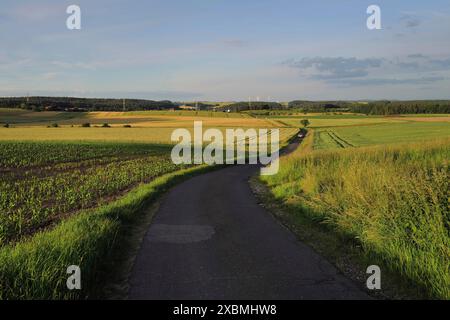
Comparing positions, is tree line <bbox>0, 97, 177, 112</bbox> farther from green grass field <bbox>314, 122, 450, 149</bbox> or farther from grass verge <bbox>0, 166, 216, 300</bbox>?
grass verge <bbox>0, 166, 216, 300</bbox>

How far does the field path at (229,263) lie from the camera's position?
5.93 m

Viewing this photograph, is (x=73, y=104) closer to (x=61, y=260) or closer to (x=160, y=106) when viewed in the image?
(x=160, y=106)

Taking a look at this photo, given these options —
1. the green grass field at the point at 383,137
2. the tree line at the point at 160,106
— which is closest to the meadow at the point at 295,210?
the green grass field at the point at 383,137

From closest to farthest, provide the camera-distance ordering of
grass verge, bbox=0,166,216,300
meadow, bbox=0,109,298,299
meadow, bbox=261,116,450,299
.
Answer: grass verge, bbox=0,166,216,300
meadow, bbox=0,109,298,299
meadow, bbox=261,116,450,299

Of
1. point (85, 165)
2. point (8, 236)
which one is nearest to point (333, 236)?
point (8, 236)

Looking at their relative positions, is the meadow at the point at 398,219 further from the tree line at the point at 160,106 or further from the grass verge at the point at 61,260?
the tree line at the point at 160,106

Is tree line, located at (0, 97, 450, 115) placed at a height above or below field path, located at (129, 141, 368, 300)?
above

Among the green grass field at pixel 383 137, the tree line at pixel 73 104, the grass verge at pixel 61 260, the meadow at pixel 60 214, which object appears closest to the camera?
the grass verge at pixel 61 260

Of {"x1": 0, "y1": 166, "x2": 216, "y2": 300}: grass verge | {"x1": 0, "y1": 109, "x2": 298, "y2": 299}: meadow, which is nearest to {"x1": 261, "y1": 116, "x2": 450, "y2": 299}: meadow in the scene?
{"x1": 0, "y1": 166, "x2": 216, "y2": 300}: grass verge

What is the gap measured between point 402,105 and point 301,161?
124 meters

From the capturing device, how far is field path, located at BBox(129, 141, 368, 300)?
5.93 meters

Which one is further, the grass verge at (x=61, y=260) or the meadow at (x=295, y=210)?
the meadow at (x=295, y=210)

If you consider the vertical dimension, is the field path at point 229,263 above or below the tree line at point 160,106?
below

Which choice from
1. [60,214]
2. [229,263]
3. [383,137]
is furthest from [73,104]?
[229,263]
